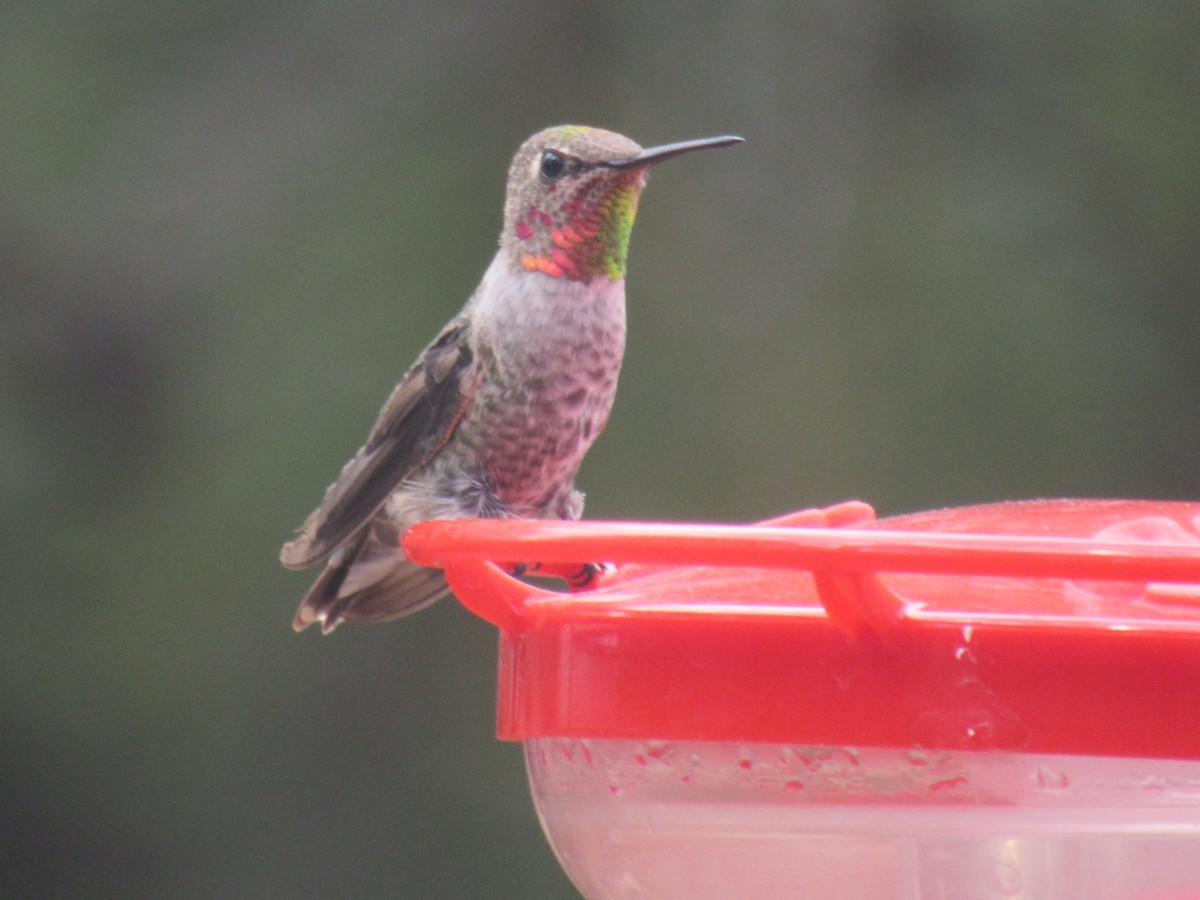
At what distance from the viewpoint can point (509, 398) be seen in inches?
114

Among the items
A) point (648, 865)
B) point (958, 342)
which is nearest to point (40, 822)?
point (958, 342)

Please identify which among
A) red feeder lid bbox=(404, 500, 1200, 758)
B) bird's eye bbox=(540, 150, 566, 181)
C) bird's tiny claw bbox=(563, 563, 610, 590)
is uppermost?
bird's eye bbox=(540, 150, 566, 181)

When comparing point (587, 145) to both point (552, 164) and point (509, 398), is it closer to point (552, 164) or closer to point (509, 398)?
point (552, 164)

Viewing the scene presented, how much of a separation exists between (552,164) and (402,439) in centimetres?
57

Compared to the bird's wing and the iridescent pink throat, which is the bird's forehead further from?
the bird's wing

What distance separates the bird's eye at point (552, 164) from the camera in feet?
9.74

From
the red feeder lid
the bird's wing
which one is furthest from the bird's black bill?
the red feeder lid

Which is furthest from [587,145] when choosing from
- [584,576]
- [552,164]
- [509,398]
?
[584,576]

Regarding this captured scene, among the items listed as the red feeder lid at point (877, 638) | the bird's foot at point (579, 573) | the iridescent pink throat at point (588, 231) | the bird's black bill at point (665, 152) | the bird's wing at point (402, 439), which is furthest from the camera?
the iridescent pink throat at point (588, 231)

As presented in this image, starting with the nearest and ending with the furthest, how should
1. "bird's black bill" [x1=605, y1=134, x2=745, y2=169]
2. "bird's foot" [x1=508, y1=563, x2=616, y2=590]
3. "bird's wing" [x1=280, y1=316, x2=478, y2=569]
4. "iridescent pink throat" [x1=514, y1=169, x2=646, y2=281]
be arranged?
"bird's foot" [x1=508, y1=563, x2=616, y2=590]
"bird's black bill" [x1=605, y1=134, x2=745, y2=169]
"bird's wing" [x1=280, y1=316, x2=478, y2=569]
"iridescent pink throat" [x1=514, y1=169, x2=646, y2=281]

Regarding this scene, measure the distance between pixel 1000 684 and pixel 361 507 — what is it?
5.58 ft

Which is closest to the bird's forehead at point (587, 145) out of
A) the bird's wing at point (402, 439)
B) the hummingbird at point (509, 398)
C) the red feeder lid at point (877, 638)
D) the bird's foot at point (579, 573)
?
the hummingbird at point (509, 398)

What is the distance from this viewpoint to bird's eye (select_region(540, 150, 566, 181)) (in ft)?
9.74

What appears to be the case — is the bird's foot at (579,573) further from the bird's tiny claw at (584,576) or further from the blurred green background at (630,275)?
the blurred green background at (630,275)
